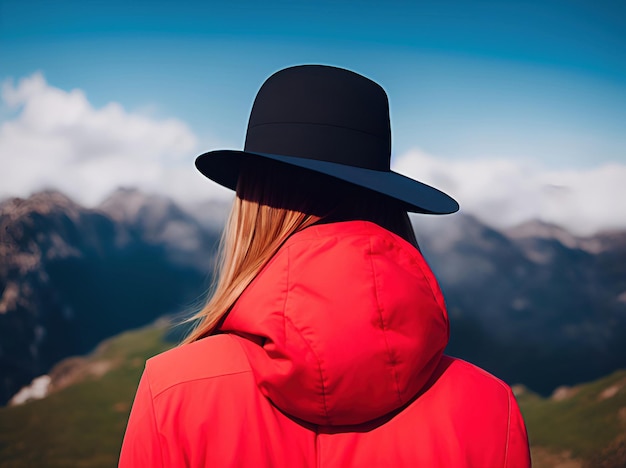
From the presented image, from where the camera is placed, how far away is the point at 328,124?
1187mm

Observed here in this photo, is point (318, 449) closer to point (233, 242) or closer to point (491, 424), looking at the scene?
point (491, 424)

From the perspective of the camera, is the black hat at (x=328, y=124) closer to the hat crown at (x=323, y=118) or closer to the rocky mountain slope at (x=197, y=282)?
the hat crown at (x=323, y=118)

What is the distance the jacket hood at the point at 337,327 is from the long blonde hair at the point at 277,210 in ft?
0.47

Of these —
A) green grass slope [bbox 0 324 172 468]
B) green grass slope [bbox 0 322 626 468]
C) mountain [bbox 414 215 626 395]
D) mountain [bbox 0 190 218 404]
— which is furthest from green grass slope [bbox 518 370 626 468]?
green grass slope [bbox 0 324 172 468]

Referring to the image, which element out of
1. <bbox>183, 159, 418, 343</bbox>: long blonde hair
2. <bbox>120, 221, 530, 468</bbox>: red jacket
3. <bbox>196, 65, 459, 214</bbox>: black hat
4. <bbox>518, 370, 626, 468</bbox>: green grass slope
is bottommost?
<bbox>518, 370, 626, 468</bbox>: green grass slope

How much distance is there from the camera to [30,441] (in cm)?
771

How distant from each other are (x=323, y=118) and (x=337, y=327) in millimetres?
583

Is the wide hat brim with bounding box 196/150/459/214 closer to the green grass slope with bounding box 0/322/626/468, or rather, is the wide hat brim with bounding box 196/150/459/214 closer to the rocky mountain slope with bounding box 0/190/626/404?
the green grass slope with bounding box 0/322/626/468

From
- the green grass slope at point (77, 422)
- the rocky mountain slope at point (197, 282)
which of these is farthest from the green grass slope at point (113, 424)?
the rocky mountain slope at point (197, 282)

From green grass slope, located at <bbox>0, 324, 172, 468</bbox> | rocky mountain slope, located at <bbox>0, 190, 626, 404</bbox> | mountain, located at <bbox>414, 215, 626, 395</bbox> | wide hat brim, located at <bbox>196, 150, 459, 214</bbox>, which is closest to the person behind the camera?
wide hat brim, located at <bbox>196, 150, 459, 214</bbox>

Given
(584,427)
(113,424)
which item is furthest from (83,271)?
(584,427)

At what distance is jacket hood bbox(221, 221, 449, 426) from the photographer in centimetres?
82

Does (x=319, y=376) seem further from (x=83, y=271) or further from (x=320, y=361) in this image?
(x=83, y=271)

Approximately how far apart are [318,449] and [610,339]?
43.1 ft
